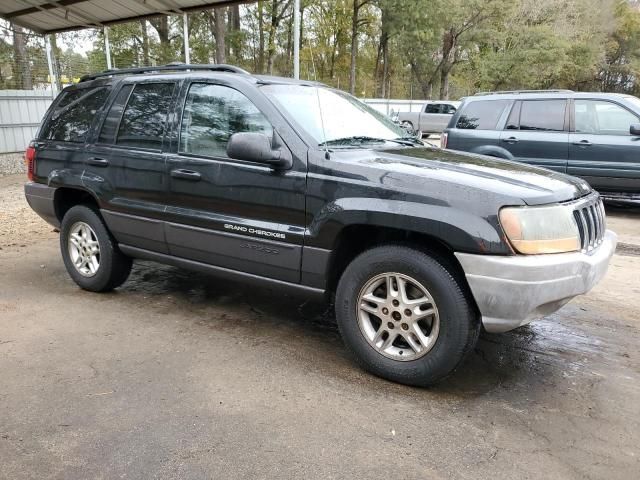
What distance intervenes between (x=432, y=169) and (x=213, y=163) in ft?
5.09

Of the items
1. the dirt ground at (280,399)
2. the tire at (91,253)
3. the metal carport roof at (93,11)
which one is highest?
the metal carport roof at (93,11)

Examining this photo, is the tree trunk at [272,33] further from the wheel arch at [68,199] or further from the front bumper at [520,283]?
the front bumper at [520,283]

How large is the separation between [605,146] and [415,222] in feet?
21.2

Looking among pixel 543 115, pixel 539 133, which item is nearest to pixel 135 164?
pixel 539 133

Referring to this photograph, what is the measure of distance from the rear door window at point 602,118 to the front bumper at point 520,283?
6146mm

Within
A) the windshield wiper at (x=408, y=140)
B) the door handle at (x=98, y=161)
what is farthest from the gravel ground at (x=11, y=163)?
the windshield wiper at (x=408, y=140)

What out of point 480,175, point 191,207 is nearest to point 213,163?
point 191,207

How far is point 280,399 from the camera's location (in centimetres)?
303

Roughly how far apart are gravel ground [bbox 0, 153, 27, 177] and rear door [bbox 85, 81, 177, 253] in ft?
28.5

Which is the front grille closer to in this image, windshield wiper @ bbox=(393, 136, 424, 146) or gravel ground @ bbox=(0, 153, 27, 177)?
windshield wiper @ bbox=(393, 136, 424, 146)

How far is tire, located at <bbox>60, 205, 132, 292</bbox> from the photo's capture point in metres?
4.64

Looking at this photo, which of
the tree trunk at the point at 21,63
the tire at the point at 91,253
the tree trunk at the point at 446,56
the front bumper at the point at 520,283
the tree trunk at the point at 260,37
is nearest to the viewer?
the front bumper at the point at 520,283

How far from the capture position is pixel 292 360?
352cm

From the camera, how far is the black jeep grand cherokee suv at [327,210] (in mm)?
2865
